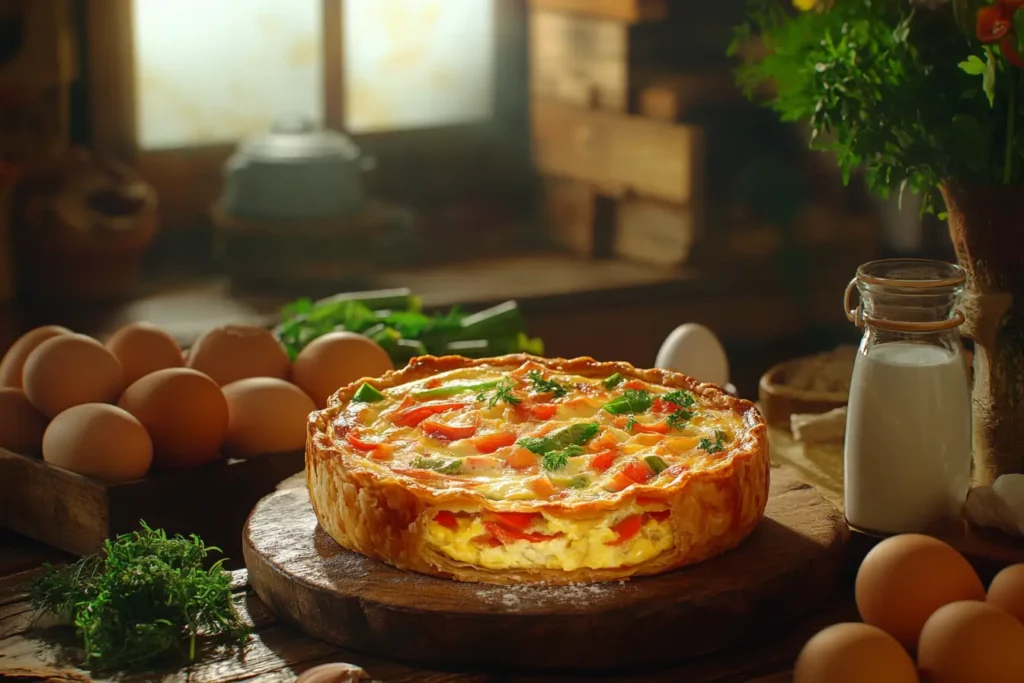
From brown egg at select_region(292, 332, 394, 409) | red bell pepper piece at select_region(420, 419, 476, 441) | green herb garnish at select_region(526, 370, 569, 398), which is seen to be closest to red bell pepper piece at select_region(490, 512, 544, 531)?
red bell pepper piece at select_region(420, 419, 476, 441)

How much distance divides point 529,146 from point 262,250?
0.99m

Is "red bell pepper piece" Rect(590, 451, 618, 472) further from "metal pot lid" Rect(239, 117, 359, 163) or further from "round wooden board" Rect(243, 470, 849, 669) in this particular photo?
"metal pot lid" Rect(239, 117, 359, 163)

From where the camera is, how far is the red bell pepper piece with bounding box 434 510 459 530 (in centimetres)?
135

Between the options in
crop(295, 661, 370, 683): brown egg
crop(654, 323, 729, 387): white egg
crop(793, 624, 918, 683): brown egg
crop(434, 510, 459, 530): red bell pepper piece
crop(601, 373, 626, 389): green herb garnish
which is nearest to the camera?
crop(793, 624, 918, 683): brown egg

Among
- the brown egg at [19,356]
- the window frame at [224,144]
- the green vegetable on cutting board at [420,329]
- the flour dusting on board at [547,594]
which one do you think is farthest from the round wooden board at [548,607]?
the window frame at [224,144]

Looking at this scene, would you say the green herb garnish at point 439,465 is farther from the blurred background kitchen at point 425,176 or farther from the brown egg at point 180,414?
the blurred background kitchen at point 425,176

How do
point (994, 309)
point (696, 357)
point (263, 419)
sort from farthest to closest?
point (696, 357) < point (263, 419) < point (994, 309)

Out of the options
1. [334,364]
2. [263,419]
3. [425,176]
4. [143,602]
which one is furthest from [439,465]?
[425,176]

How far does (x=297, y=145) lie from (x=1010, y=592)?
2477 mm

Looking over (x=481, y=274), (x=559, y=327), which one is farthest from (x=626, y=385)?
(x=481, y=274)

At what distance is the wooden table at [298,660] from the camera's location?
4.32 ft

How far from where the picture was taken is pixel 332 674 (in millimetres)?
1252

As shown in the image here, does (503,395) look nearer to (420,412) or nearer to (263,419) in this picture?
(420,412)

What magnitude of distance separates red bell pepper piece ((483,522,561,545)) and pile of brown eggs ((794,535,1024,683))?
0.26 metres
